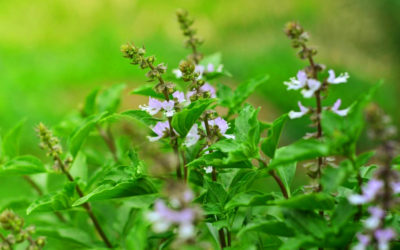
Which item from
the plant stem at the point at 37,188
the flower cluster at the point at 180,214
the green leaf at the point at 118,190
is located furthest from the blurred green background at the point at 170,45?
the flower cluster at the point at 180,214

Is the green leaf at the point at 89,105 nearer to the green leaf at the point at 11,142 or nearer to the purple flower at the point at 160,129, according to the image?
the green leaf at the point at 11,142

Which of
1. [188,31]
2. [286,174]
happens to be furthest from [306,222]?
[188,31]

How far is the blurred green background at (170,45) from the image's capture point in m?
5.33

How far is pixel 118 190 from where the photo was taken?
1.33 m

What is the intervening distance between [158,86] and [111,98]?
653 mm

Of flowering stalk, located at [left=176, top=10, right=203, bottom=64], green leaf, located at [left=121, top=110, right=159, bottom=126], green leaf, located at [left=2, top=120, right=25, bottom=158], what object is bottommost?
green leaf, located at [left=121, top=110, right=159, bottom=126]

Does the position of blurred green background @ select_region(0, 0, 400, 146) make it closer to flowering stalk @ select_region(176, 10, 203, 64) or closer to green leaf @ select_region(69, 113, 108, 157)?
flowering stalk @ select_region(176, 10, 203, 64)

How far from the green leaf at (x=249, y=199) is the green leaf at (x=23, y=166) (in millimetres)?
662

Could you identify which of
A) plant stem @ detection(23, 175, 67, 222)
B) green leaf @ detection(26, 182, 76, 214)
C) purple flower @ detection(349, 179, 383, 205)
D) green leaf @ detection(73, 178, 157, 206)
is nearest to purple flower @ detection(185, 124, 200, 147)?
green leaf @ detection(73, 178, 157, 206)

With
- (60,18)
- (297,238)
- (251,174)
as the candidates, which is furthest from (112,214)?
(60,18)

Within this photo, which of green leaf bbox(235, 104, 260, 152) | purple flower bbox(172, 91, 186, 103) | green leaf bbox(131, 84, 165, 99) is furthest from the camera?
green leaf bbox(131, 84, 165, 99)

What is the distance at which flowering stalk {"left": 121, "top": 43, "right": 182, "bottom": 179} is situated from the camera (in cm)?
132

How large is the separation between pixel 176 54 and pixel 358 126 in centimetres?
603

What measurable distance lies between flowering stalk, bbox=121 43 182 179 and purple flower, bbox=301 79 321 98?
0.36m
